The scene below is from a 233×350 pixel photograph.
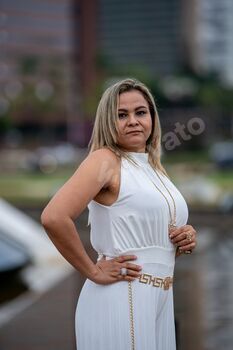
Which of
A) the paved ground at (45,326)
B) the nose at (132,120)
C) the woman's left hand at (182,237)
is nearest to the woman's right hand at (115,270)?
the woman's left hand at (182,237)

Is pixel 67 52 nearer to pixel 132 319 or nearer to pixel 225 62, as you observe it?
pixel 225 62

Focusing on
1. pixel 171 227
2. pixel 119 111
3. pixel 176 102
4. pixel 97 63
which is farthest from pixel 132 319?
pixel 97 63

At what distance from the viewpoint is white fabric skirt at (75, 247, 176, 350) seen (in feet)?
8.16

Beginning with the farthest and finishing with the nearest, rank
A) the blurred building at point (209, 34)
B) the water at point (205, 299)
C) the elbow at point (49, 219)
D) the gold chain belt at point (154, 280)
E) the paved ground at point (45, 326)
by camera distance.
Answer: the blurred building at point (209, 34) → the paved ground at point (45, 326) → the water at point (205, 299) → the gold chain belt at point (154, 280) → the elbow at point (49, 219)

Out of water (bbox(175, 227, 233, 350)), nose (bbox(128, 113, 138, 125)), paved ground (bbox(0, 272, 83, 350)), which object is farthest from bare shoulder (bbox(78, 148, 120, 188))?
paved ground (bbox(0, 272, 83, 350))

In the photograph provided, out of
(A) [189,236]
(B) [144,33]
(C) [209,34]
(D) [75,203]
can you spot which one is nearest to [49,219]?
(D) [75,203]

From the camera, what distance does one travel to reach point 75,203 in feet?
7.88

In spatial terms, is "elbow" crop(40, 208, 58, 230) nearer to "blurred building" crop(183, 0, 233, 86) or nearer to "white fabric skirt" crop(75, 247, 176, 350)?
"white fabric skirt" crop(75, 247, 176, 350)

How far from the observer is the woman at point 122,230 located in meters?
2.43

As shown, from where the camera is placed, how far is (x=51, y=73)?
85688mm

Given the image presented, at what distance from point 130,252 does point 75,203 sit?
0.25 metres

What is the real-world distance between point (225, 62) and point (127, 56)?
55.5 ft

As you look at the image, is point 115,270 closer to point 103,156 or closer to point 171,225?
point 171,225

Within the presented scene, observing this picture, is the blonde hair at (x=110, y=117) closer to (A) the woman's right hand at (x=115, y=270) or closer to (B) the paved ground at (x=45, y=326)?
(A) the woman's right hand at (x=115, y=270)
